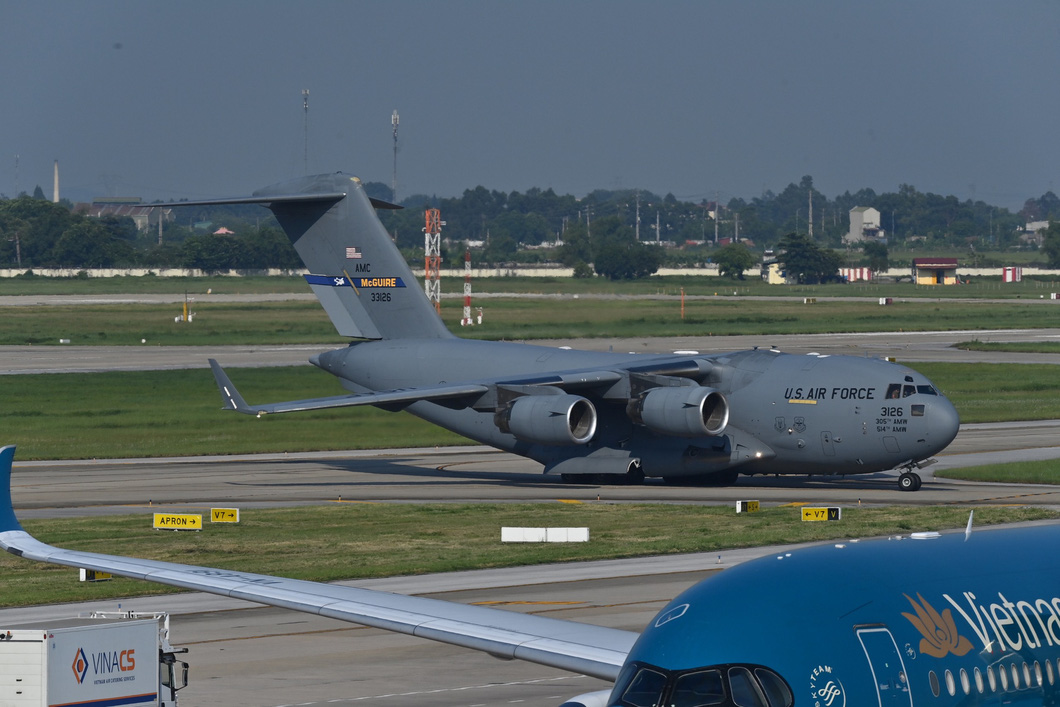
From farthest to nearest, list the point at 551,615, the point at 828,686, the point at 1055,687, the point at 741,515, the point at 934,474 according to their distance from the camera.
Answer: the point at 934,474 < the point at 741,515 < the point at 551,615 < the point at 1055,687 < the point at 828,686

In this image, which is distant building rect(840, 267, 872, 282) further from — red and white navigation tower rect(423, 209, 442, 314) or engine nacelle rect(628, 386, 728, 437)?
engine nacelle rect(628, 386, 728, 437)

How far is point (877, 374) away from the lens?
1593 inches

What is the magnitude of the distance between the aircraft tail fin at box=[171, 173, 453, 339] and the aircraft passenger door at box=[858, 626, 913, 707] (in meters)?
35.2

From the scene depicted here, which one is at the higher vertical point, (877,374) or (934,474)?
(877,374)

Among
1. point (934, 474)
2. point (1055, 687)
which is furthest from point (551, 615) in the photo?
point (934, 474)

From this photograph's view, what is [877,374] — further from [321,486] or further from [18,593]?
[18,593]

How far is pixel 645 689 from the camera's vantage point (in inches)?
459

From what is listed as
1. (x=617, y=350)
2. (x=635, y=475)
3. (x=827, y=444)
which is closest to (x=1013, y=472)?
(x=827, y=444)

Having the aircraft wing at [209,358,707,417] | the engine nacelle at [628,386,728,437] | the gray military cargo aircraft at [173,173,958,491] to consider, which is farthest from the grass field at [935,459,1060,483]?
the aircraft wing at [209,358,707,417]

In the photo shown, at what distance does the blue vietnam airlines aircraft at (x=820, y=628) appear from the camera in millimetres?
11492

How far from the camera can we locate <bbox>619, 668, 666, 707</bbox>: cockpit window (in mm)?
11531

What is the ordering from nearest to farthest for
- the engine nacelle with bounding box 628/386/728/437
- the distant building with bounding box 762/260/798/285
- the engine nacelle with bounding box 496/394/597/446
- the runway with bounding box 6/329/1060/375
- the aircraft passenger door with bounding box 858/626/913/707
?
the aircraft passenger door with bounding box 858/626/913/707 → the engine nacelle with bounding box 628/386/728/437 → the engine nacelle with bounding box 496/394/597/446 → the runway with bounding box 6/329/1060/375 → the distant building with bounding box 762/260/798/285

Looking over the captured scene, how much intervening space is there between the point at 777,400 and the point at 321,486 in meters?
13.3

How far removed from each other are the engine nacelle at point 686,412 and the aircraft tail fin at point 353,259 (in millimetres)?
8735
